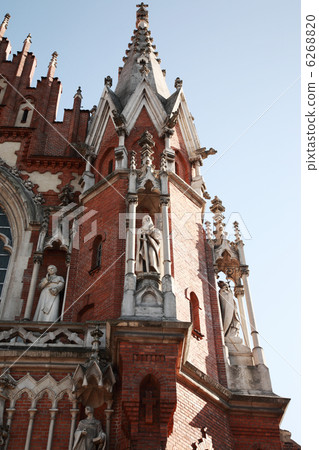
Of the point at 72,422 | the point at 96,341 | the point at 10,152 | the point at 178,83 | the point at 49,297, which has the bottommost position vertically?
the point at 72,422

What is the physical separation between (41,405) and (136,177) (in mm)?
5039

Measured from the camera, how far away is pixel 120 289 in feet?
34.6

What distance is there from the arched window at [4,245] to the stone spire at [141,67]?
4.76 meters

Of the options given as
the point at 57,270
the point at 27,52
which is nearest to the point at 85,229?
the point at 57,270

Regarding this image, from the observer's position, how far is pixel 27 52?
62.8 ft

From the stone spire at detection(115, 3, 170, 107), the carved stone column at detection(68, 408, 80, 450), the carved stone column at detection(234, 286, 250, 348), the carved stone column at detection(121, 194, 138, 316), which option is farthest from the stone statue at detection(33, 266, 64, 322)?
the stone spire at detection(115, 3, 170, 107)

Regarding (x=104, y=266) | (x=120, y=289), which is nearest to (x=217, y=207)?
(x=104, y=266)

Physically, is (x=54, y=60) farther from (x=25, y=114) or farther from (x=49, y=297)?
(x=49, y=297)

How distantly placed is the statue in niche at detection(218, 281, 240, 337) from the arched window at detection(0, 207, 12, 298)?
492 centimetres

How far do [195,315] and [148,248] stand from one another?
1.97 metres

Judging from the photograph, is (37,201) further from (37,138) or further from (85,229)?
(37,138)

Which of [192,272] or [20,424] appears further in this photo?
[192,272]

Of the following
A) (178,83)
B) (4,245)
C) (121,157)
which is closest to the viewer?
(4,245)

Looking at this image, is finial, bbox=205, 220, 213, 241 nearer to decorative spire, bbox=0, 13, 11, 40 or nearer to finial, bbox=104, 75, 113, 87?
finial, bbox=104, 75, 113, 87
